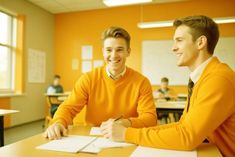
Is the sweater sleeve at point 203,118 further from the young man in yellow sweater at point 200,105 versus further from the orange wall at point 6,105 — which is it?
the orange wall at point 6,105

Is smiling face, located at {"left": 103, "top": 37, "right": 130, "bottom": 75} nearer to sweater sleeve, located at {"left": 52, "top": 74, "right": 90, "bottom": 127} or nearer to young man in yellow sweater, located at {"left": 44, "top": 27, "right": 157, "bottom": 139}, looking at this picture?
young man in yellow sweater, located at {"left": 44, "top": 27, "right": 157, "bottom": 139}

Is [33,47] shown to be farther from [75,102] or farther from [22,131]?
[75,102]

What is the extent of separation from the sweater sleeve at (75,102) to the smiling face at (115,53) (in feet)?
0.65

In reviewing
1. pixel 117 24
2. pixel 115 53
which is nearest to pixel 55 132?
pixel 115 53

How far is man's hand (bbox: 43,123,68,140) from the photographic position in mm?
1222

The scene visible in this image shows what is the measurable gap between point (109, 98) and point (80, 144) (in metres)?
0.62

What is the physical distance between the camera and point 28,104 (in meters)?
5.90

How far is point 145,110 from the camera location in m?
1.59

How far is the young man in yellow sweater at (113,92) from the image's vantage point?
5.39ft

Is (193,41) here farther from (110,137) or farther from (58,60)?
(58,60)

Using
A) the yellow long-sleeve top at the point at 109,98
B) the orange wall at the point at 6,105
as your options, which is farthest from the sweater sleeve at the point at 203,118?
the orange wall at the point at 6,105

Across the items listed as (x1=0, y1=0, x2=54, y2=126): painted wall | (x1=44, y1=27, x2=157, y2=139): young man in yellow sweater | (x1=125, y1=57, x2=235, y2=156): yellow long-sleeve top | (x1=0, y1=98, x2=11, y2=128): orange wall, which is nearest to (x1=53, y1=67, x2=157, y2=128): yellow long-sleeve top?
(x1=44, y1=27, x2=157, y2=139): young man in yellow sweater

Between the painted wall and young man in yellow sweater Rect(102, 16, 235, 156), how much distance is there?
4784 millimetres

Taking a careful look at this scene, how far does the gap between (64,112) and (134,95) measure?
489mm
